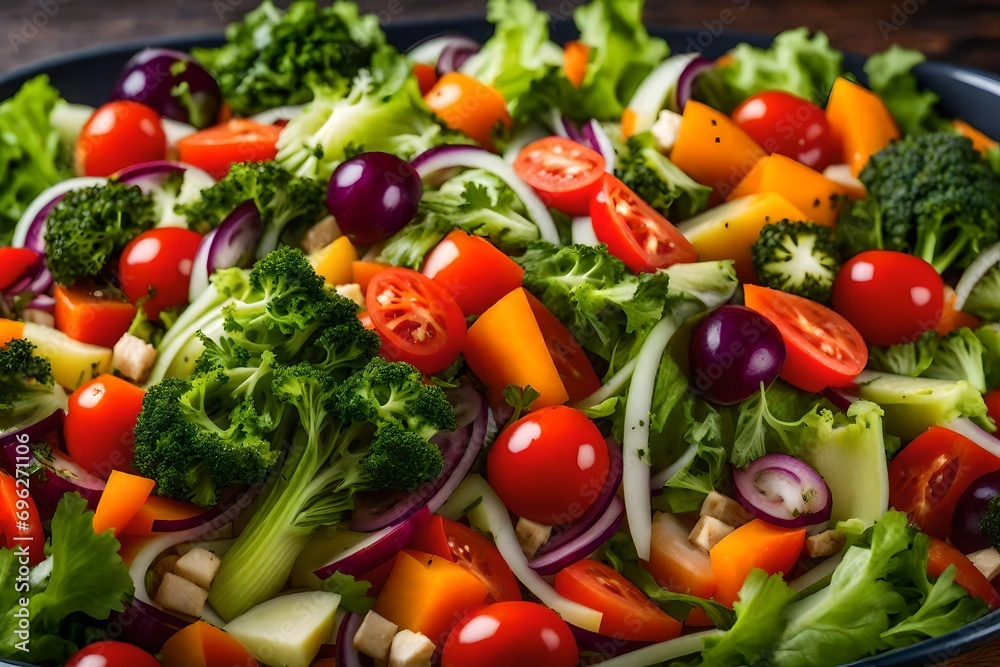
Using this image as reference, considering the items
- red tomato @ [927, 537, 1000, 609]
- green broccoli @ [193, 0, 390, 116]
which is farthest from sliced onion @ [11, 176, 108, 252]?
red tomato @ [927, 537, 1000, 609]

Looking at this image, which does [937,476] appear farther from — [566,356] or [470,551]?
[470,551]

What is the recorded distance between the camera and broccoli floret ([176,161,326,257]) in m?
3.77

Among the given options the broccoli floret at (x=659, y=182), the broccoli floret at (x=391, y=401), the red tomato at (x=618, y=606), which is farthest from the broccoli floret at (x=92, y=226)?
the red tomato at (x=618, y=606)

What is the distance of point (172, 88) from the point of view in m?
4.63

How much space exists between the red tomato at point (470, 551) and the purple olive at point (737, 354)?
3.06ft

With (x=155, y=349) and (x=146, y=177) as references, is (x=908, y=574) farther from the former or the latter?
(x=146, y=177)

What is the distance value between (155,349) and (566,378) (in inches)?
56.7

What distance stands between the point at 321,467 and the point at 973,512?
209cm

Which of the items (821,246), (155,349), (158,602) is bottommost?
(158,602)

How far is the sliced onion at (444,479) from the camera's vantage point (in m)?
3.08

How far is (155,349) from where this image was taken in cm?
358

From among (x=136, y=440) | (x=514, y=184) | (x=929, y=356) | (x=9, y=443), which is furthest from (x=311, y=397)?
(x=929, y=356)

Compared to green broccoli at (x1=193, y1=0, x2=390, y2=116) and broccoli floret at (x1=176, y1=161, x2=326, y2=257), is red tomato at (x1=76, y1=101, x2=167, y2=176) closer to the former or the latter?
green broccoli at (x1=193, y1=0, x2=390, y2=116)

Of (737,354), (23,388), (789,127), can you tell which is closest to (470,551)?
(737,354)
